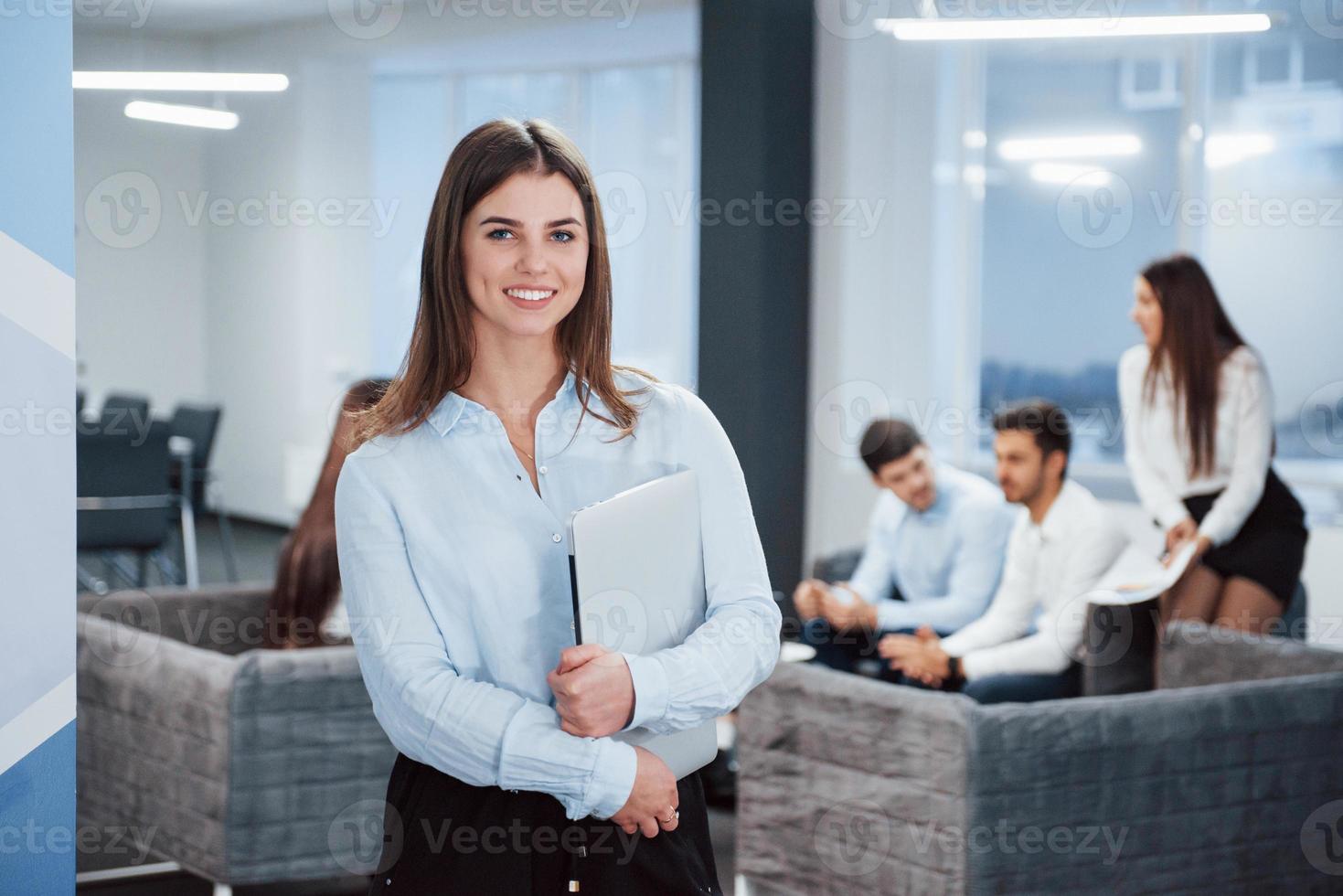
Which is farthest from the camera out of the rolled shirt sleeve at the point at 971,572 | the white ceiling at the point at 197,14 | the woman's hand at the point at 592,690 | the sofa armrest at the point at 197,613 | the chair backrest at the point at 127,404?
the white ceiling at the point at 197,14

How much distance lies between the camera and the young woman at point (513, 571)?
50.7 inches

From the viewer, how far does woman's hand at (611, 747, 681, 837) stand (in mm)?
1302

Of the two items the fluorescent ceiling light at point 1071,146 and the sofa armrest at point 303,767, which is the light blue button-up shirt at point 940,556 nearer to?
the sofa armrest at point 303,767

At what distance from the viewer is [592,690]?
1254mm

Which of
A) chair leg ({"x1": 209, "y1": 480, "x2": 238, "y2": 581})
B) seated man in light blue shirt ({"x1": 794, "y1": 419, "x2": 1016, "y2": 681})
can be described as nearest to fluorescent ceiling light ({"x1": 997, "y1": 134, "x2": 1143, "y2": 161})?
seated man in light blue shirt ({"x1": 794, "y1": 419, "x2": 1016, "y2": 681})

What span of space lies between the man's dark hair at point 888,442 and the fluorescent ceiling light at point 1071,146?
8.79 ft

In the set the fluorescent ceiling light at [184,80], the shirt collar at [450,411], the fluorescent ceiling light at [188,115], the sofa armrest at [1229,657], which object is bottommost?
the sofa armrest at [1229,657]

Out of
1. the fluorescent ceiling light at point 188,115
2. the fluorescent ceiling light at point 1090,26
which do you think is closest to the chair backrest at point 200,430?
the fluorescent ceiling light at point 188,115

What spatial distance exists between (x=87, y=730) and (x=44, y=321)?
178cm

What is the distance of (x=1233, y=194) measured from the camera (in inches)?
215

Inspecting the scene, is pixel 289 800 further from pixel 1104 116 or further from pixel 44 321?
pixel 1104 116

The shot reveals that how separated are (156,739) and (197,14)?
557 centimetres

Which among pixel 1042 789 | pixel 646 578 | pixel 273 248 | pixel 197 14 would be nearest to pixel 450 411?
pixel 646 578

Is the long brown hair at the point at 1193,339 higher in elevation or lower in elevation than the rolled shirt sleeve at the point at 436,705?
higher
